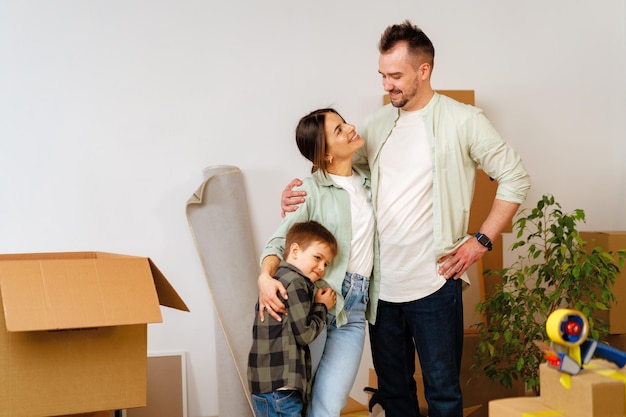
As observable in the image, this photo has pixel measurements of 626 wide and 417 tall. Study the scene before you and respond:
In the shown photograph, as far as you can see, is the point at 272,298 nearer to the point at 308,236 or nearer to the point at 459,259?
the point at 308,236

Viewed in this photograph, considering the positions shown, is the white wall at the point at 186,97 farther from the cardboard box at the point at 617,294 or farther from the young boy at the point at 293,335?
the young boy at the point at 293,335

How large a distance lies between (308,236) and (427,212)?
0.43 metres

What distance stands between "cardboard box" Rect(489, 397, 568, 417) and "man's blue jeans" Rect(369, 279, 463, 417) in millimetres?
710

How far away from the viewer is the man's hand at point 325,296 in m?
2.14

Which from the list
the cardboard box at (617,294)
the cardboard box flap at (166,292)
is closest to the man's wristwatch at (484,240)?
the cardboard box flap at (166,292)

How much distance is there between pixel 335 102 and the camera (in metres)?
3.53

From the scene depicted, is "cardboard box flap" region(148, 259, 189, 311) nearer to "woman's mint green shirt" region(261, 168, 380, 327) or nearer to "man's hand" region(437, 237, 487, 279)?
"woman's mint green shirt" region(261, 168, 380, 327)

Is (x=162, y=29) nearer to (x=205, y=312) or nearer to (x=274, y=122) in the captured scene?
(x=274, y=122)

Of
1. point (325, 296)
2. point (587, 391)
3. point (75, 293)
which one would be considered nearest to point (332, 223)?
point (325, 296)

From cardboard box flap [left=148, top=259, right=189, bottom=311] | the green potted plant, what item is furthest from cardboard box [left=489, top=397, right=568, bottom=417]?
the green potted plant

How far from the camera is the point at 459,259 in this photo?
2291 millimetres

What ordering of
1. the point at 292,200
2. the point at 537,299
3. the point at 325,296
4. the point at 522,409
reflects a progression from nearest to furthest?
the point at 522,409, the point at 325,296, the point at 292,200, the point at 537,299

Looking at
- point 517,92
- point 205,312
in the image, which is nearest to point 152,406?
point 205,312

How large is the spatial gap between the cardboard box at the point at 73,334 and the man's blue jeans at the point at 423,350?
2.53 ft
